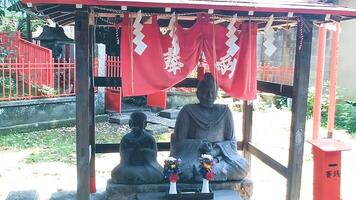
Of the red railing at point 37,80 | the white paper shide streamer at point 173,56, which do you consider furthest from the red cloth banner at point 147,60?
the red railing at point 37,80

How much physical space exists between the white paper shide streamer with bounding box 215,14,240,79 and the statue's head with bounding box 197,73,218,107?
56cm

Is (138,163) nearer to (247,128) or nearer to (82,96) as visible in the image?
(82,96)

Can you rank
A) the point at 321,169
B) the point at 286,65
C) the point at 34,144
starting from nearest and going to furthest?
the point at 321,169
the point at 34,144
the point at 286,65

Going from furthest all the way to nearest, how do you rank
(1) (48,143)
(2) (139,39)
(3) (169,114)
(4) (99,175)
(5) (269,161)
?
(3) (169,114) → (1) (48,143) → (4) (99,175) → (5) (269,161) → (2) (139,39)

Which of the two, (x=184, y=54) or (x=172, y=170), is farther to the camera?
(x=184, y=54)

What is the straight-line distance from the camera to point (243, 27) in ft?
20.5

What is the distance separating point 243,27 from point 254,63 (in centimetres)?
62

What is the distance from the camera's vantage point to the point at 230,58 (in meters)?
6.25

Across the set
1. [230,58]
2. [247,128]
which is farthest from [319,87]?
[230,58]

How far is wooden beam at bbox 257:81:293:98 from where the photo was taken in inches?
243

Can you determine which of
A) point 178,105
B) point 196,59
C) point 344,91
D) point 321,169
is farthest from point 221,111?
point 344,91

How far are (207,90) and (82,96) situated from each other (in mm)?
2499

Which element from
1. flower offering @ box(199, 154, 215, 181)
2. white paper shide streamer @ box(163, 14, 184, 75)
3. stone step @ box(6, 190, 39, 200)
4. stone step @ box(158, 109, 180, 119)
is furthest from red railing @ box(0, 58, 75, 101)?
flower offering @ box(199, 154, 215, 181)

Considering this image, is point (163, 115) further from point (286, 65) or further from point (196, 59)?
point (196, 59)
